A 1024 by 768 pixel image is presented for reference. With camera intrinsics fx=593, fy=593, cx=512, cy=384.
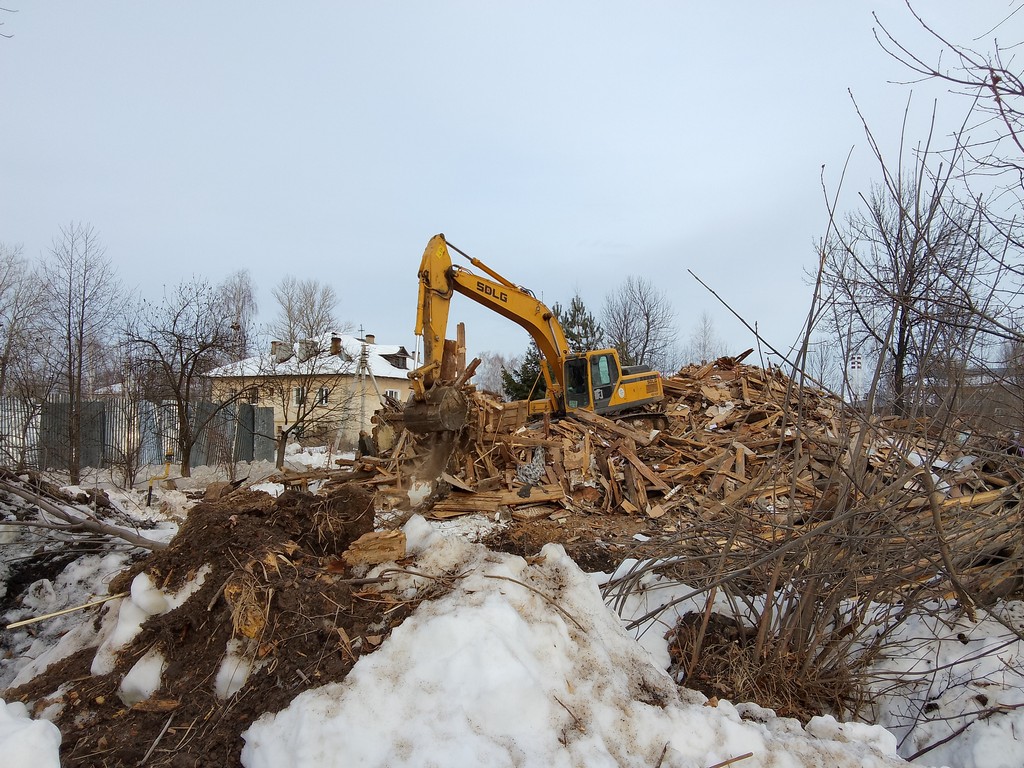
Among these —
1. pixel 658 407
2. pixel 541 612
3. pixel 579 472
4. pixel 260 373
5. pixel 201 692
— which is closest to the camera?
pixel 201 692

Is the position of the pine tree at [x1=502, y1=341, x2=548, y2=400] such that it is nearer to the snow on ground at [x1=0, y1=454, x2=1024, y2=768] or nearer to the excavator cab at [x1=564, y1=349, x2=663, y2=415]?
the excavator cab at [x1=564, y1=349, x2=663, y2=415]

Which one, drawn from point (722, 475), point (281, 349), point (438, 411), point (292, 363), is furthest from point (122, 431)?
point (722, 475)

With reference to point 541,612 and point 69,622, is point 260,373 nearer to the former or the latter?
point 69,622

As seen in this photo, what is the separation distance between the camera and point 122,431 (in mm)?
18047

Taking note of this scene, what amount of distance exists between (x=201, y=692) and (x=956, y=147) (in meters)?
4.56

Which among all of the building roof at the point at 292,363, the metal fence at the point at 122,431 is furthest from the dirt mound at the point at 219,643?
the metal fence at the point at 122,431

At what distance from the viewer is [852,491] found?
351 centimetres

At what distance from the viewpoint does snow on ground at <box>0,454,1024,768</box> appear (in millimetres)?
2250

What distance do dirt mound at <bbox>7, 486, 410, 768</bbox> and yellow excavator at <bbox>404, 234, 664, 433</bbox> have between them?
6.03 m

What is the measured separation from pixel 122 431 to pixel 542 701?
19653 millimetres

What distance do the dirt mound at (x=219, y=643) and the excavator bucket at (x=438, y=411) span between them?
603 centimetres

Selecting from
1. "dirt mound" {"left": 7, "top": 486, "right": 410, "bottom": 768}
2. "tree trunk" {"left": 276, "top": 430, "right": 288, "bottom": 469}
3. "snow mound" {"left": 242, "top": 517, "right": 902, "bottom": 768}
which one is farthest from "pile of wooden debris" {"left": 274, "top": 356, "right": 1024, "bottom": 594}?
"tree trunk" {"left": 276, "top": 430, "right": 288, "bottom": 469}

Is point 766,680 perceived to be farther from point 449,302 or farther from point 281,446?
point 281,446

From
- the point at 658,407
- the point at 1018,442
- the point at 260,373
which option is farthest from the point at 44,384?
the point at 1018,442
